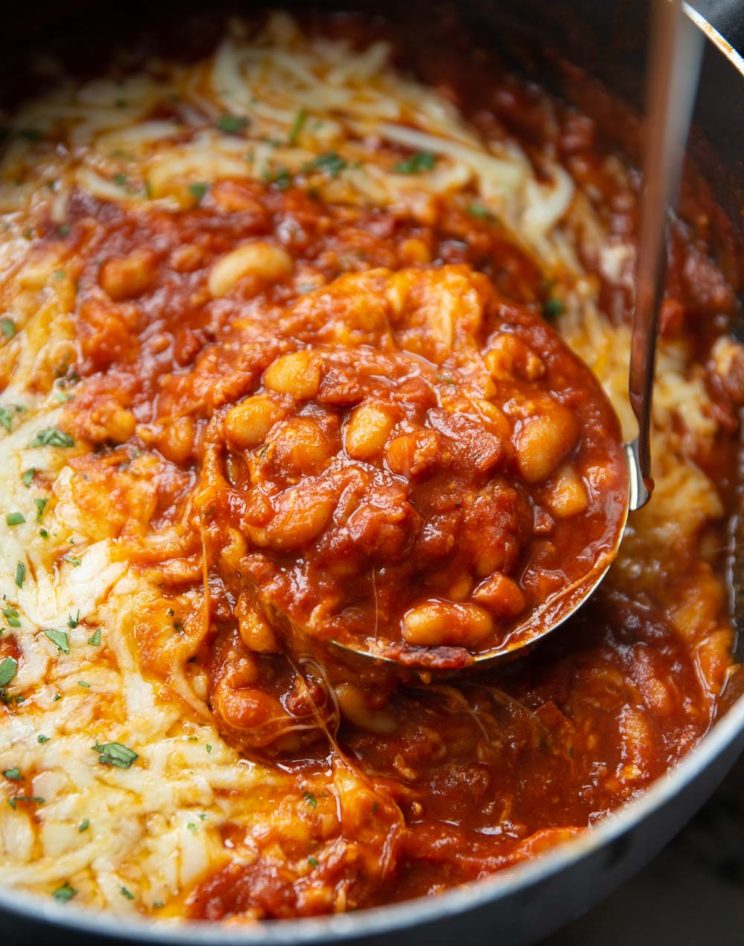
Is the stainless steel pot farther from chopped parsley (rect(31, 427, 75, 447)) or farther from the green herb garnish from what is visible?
the green herb garnish

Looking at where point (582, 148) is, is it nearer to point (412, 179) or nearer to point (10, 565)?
point (412, 179)

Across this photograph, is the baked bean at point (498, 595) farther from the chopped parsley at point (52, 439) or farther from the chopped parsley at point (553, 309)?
the chopped parsley at point (52, 439)

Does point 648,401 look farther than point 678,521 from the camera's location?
No

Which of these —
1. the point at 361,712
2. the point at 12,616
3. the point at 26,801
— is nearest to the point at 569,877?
the point at 361,712

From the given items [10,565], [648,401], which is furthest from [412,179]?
[10,565]

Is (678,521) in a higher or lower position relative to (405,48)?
lower
